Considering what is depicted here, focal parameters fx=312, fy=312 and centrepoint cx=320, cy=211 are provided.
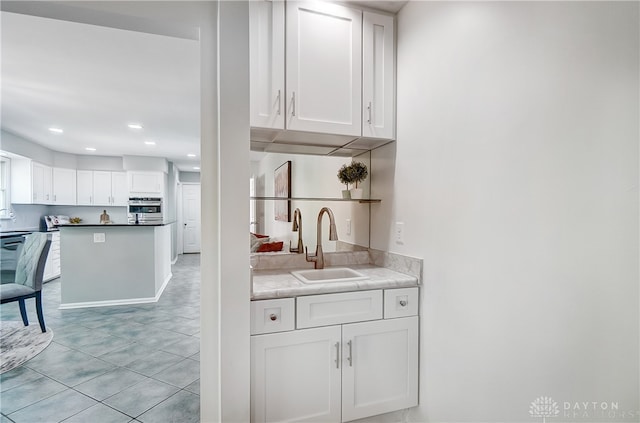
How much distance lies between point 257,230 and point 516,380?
1.60 m

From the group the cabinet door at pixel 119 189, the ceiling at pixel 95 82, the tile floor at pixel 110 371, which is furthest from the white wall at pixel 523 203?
the cabinet door at pixel 119 189

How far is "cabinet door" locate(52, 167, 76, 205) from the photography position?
251 inches

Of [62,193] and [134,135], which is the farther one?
[62,193]

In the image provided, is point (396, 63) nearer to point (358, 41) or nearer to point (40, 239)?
point (358, 41)

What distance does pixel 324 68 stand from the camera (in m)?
1.86

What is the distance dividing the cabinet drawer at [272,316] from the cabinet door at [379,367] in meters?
0.31

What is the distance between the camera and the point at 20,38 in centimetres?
228

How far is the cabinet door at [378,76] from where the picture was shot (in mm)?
1942

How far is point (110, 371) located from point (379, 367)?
217cm

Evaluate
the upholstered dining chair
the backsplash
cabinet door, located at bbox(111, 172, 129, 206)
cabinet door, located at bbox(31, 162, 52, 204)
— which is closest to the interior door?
cabinet door, located at bbox(111, 172, 129, 206)

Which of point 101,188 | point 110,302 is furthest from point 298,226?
point 101,188

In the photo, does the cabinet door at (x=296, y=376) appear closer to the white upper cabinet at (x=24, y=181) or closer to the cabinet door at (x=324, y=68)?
the cabinet door at (x=324, y=68)

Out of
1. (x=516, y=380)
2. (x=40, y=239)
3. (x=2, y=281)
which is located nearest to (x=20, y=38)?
(x=40, y=239)

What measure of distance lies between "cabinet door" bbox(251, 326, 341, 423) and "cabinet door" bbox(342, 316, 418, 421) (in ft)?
0.22
